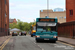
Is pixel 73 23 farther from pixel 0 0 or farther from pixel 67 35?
pixel 0 0

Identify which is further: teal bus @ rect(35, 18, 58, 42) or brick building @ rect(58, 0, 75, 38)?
brick building @ rect(58, 0, 75, 38)

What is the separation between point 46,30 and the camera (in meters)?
17.9

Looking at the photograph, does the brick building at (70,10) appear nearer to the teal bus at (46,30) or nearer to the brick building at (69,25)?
the brick building at (69,25)

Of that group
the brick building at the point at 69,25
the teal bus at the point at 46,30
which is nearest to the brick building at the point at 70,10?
the brick building at the point at 69,25

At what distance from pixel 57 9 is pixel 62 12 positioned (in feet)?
18.2

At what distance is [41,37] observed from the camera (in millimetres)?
17875

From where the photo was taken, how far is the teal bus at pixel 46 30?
58.4 feet

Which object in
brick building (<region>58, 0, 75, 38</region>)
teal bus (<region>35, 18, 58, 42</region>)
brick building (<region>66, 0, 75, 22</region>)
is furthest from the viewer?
brick building (<region>66, 0, 75, 22</region>)

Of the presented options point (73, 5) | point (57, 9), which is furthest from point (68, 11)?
point (57, 9)

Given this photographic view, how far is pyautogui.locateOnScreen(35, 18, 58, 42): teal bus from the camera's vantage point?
1781cm

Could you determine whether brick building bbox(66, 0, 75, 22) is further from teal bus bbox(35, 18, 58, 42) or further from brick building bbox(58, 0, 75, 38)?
teal bus bbox(35, 18, 58, 42)

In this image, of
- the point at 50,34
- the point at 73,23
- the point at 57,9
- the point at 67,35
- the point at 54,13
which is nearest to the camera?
the point at 50,34

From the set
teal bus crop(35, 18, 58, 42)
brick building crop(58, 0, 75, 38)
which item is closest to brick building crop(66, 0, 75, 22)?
brick building crop(58, 0, 75, 38)

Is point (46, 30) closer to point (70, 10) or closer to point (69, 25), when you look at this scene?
point (69, 25)
